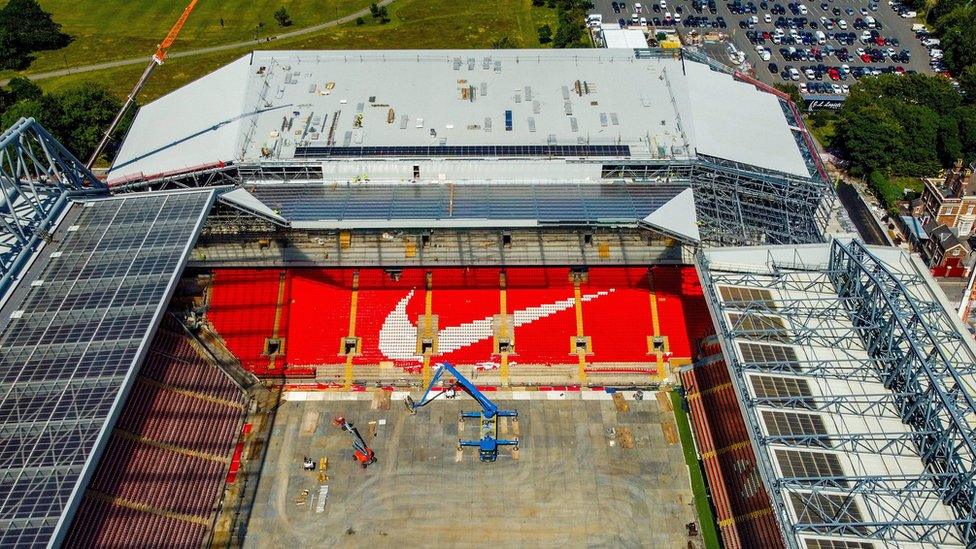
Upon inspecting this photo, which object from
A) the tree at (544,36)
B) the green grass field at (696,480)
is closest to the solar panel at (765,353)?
the green grass field at (696,480)

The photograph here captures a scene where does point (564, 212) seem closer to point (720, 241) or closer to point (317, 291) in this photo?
point (720, 241)

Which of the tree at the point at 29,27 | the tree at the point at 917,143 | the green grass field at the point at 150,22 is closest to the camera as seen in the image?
the tree at the point at 917,143

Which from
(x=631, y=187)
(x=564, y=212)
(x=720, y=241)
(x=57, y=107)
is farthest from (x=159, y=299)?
(x=57, y=107)

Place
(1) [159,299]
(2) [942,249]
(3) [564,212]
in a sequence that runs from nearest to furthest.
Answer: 1. (1) [159,299]
2. (3) [564,212]
3. (2) [942,249]

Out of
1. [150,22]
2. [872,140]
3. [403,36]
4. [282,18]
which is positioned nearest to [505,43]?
[403,36]

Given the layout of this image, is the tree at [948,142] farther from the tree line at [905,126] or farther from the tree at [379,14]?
the tree at [379,14]

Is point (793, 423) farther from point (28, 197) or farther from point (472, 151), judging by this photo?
point (28, 197)
